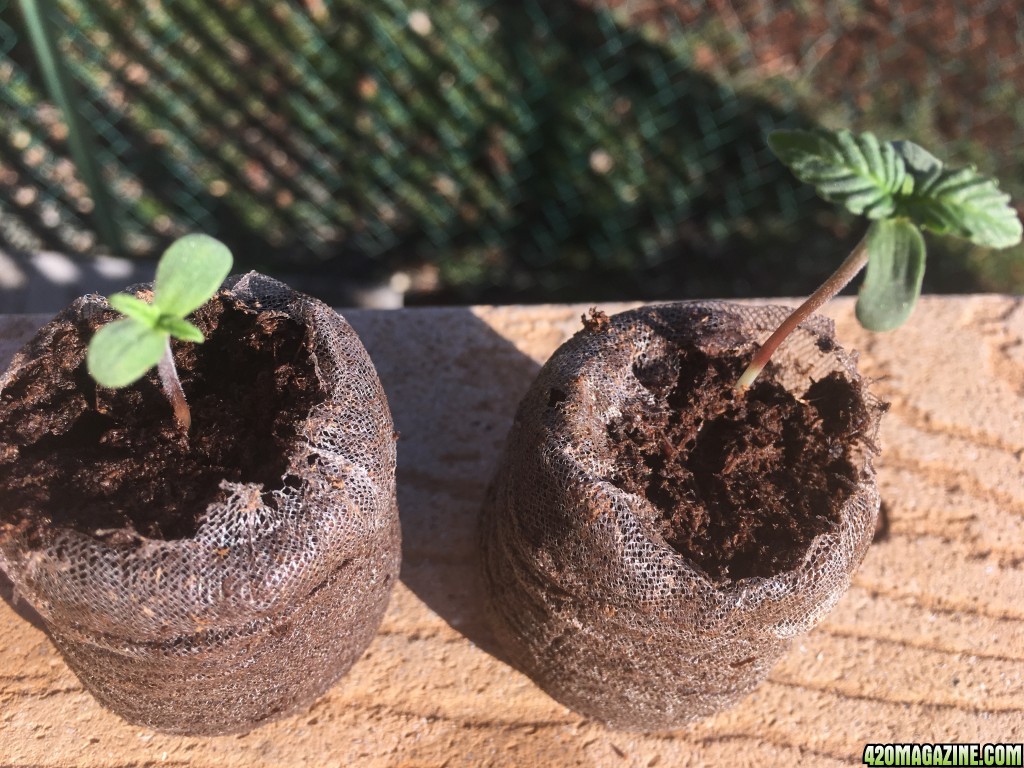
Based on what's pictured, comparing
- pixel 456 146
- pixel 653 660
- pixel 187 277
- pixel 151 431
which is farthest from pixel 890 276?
pixel 456 146

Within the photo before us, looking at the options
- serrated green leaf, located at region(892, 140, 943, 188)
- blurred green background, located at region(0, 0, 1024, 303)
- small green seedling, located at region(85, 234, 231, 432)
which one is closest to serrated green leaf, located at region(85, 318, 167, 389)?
small green seedling, located at region(85, 234, 231, 432)

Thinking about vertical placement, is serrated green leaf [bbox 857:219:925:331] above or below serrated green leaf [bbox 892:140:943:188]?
below

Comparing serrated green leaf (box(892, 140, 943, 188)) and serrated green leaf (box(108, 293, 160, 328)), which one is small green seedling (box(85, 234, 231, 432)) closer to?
serrated green leaf (box(108, 293, 160, 328))

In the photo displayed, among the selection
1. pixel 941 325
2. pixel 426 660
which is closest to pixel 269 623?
pixel 426 660

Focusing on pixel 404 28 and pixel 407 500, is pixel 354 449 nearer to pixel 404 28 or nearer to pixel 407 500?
pixel 407 500

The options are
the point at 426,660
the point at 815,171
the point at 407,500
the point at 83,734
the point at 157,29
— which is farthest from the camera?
the point at 157,29
